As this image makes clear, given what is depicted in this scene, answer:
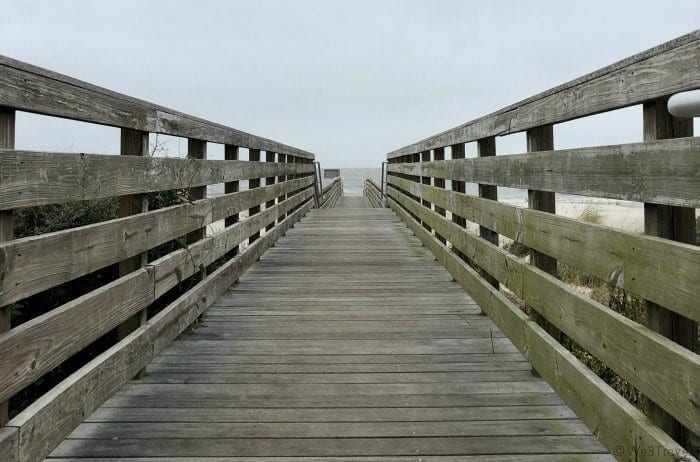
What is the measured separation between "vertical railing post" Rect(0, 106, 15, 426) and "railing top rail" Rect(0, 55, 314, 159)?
4 cm

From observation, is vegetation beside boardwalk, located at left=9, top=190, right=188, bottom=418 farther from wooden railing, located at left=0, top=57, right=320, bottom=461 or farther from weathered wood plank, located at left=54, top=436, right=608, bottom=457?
weathered wood plank, located at left=54, top=436, right=608, bottom=457

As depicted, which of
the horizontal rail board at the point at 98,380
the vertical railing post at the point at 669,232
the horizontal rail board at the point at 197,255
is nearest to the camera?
the vertical railing post at the point at 669,232

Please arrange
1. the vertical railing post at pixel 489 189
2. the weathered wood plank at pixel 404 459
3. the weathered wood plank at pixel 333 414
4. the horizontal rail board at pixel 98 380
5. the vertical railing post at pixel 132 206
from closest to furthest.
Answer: the horizontal rail board at pixel 98 380 → the weathered wood plank at pixel 404 459 → the weathered wood plank at pixel 333 414 → the vertical railing post at pixel 132 206 → the vertical railing post at pixel 489 189

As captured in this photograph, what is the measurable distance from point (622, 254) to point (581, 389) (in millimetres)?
612

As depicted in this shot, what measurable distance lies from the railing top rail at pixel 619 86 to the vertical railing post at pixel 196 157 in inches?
79.5

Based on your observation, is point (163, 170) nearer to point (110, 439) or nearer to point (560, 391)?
point (110, 439)

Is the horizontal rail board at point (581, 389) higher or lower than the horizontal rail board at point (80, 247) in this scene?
lower

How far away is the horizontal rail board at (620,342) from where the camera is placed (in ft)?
5.03

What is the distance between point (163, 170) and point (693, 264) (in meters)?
2.52

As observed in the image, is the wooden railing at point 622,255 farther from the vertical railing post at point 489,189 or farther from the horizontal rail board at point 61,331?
the horizontal rail board at point 61,331

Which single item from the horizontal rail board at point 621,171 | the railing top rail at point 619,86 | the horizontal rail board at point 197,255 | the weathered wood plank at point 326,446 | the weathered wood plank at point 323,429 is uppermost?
the railing top rail at point 619,86

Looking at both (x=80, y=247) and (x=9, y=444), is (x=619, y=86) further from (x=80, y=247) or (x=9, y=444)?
(x=9, y=444)

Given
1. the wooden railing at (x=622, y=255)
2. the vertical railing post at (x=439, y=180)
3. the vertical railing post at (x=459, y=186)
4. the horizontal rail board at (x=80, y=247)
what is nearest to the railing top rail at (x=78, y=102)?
the horizontal rail board at (x=80, y=247)

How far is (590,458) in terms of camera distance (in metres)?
2.07
